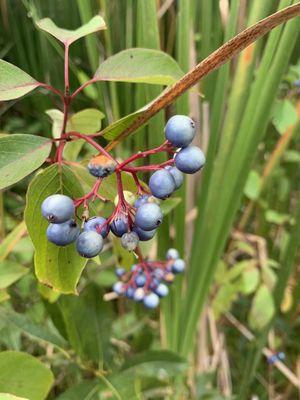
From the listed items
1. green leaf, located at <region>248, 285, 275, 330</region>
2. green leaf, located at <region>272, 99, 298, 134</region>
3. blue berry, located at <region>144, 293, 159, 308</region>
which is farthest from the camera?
green leaf, located at <region>248, 285, 275, 330</region>

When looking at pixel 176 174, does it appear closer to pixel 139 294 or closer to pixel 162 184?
pixel 162 184

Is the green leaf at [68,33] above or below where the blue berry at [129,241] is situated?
above

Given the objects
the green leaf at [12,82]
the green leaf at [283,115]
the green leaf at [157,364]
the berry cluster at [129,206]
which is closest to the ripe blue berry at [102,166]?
the berry cluster at [129,206]

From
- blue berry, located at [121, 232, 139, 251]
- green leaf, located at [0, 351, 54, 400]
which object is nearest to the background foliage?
green leaf, located at [0, 351, 54, 400]

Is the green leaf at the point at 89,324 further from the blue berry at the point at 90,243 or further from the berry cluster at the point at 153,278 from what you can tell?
the blue berry at the point at 90,243

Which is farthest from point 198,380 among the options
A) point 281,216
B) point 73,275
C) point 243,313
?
point 73,275

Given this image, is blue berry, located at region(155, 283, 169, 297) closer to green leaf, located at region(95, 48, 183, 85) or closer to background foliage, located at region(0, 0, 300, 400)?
background foliage, located at region(0, 0, 300, 400)

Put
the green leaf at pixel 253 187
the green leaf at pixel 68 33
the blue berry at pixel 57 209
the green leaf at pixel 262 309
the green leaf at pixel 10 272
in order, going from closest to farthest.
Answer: the blue berry at pixel 57 209 < the green leaf at pixel 68 33 < the green leaf at pixel 10 272 < the green leaf at pixel 262 309 < the green leaf at pixel 253 187
